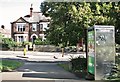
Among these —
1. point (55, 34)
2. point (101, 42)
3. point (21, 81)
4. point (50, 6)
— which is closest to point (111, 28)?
point (101, 42)

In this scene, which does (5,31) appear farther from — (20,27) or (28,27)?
(28,27)

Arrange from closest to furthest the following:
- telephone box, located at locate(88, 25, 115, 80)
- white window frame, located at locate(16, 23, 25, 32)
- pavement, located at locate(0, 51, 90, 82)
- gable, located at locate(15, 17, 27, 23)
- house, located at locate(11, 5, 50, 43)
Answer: telephone box, located at locate(88, 25, 115, 80) < pavement, located at locate(0, 51, 90, 82) < house, located at locate(11, 5, 50, 43) < gable, located at locate(15, 17, 27, 23) < white window frame, located at locate(16, 23, 25, 32)

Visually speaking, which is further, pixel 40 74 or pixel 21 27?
pixel 21 27

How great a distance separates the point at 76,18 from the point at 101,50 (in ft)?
20.3

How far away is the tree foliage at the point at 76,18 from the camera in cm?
2092

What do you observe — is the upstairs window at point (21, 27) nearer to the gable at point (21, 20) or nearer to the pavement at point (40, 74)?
the gable at point (21, 20)

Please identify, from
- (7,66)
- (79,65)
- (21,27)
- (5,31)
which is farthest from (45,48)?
(79,65)

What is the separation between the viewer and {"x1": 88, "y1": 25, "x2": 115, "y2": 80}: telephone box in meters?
16.1

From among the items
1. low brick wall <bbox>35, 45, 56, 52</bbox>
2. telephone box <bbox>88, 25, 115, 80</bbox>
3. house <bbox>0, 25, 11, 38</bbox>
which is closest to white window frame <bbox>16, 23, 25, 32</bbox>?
house <bbox>0, 25, 11, 38</bbox>

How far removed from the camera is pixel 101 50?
16.5 meters

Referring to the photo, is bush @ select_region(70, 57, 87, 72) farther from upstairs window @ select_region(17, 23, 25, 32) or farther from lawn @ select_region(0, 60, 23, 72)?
upstairs window @ select_region(17, 23, 25, 32)

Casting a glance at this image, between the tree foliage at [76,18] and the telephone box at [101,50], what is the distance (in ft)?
13.2

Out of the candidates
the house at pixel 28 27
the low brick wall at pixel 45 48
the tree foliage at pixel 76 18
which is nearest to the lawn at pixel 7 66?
the tree foliage at pixel 76 18

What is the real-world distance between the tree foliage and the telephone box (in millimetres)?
4032
